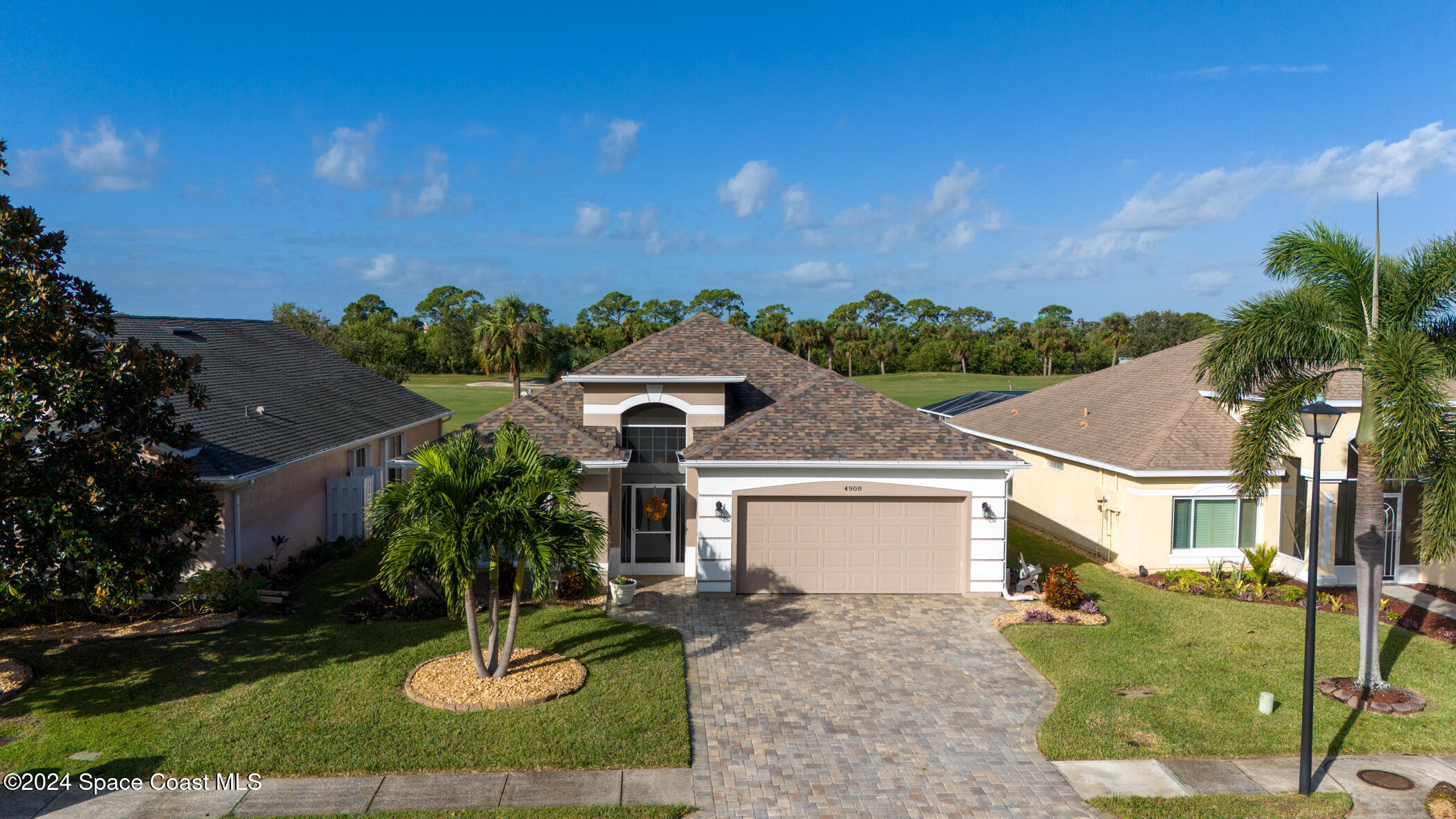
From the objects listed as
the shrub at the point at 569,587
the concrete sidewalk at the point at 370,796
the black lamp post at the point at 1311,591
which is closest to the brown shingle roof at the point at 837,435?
the shrub at the point at 569,587

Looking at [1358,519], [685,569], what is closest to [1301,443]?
[1358,519]

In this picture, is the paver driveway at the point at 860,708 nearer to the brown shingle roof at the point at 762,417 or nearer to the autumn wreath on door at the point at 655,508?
the autumn wreath on door at the point at 655,508

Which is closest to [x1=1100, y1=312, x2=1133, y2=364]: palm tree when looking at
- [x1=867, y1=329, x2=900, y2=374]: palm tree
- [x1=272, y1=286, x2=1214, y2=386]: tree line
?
[x1=272, y1=286, x2=1214, y2=386]: tree line

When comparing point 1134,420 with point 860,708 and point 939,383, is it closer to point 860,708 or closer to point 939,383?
point 860,708

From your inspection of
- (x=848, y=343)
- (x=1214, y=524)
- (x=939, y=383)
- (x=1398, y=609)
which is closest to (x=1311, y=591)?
(x=1398, y=609)

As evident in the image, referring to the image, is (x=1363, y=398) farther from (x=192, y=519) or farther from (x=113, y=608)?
(x=113, y=608)
